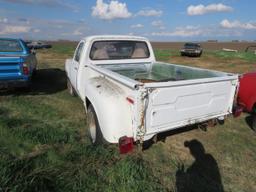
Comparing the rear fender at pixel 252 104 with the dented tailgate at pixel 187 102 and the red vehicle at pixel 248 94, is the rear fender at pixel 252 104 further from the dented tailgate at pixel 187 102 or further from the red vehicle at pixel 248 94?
the dented tailgate at pixel 187 102

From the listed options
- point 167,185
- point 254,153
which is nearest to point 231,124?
point 254,153

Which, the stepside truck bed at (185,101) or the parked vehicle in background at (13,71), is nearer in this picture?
the stepside truck bed at (185,101)

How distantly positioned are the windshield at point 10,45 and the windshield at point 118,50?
431cm

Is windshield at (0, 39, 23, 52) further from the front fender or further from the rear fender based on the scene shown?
the rear fender

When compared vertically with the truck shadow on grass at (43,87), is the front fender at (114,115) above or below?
above

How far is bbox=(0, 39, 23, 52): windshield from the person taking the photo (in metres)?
7.51

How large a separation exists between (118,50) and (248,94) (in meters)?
3.15

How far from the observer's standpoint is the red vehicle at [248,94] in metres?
4.42

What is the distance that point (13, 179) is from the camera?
259cm

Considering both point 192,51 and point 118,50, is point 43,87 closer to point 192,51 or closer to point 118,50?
point 118,50

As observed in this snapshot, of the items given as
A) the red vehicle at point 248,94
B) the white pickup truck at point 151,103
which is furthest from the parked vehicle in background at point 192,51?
the white pickup truck at point 151,103

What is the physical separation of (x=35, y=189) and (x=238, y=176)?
9.21 ft

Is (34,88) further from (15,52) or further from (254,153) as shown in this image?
(254,153)

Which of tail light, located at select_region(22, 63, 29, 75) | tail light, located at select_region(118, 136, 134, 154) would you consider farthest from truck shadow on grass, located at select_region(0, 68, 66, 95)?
tail light, located at select_region(118, 136, 134, 154)
